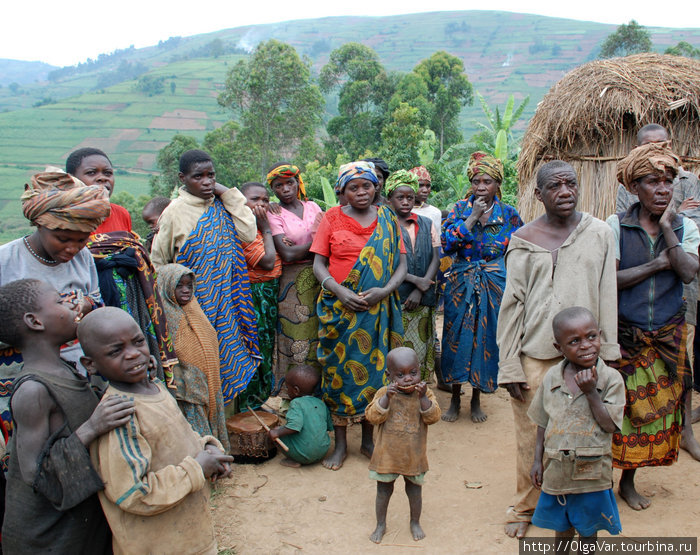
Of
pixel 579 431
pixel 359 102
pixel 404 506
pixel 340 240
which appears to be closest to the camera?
pixel 579 431

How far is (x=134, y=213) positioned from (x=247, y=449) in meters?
23.0

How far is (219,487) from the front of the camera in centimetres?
403

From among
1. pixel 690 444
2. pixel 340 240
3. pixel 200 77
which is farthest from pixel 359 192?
pixel 200 77

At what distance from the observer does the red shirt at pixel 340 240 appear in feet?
13.7

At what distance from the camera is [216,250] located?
4008mm

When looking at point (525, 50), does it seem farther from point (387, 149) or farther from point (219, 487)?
point (219, 487)

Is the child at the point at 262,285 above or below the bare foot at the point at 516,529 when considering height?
above

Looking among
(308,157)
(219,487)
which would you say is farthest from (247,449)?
→ (308,157)

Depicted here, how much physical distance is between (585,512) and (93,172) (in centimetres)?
329

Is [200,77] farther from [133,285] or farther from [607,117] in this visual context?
[133,285]

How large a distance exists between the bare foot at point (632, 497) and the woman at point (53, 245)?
3.27m

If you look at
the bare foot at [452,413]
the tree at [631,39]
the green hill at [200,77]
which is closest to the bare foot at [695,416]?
the bare foot at [452,413]

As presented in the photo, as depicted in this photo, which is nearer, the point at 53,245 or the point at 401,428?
the point at 53,245

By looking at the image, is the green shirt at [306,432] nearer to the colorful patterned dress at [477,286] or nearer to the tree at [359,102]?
the colorful patterned dress at [477,286]
